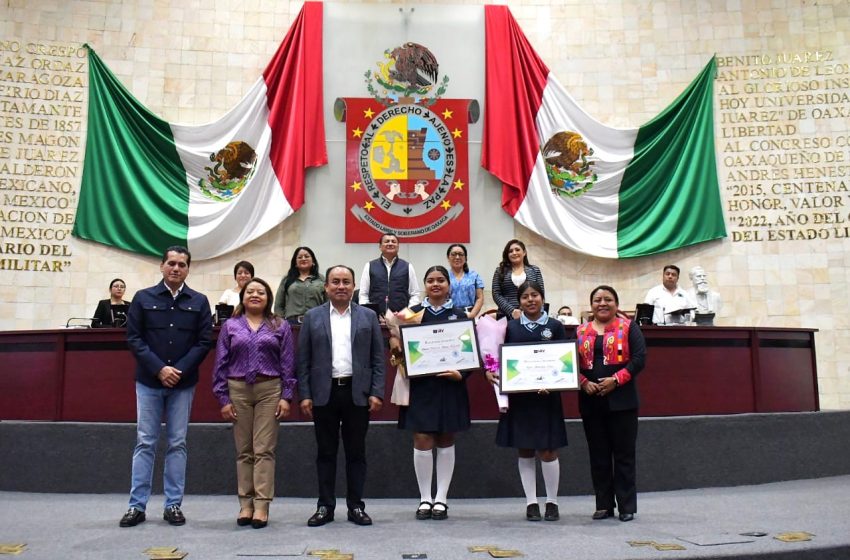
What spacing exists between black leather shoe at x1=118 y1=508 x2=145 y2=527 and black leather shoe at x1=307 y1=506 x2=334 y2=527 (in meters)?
1.09

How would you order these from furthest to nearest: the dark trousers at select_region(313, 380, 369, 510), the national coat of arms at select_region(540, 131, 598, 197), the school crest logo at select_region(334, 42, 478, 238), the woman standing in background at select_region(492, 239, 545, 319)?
the national coat of arms at select_region(540, 131, 598, 197), the school crest logo at select_region(334, 42, 478, 238), the woman standing in background at select_region(492, 239, 545, 319), the dark trousers at select_region(313, 380, 369, 510)

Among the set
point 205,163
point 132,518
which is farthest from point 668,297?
point 205,163

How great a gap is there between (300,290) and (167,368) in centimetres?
232

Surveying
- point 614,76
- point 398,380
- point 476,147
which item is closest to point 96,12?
point 476,147

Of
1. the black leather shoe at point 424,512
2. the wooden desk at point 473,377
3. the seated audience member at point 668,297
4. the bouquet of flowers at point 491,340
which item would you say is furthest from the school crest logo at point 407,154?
the black leather shoe at point 424,512

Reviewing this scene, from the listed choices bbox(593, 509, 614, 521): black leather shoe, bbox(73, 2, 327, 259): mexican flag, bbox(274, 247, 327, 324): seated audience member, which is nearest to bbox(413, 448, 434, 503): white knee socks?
bbox(593, 509, 614, 521): black leather shoe

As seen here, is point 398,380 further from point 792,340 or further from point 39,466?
point 792,340

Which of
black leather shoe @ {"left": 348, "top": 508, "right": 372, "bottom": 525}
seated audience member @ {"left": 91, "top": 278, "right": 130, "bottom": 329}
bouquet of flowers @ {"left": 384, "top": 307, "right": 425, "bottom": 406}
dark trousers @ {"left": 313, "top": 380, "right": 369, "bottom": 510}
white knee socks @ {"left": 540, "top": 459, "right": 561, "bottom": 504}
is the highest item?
seated audience member @ {"left": 91, "top": 278, "right": 130, "bottom": 329}

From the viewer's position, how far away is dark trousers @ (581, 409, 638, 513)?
496cm

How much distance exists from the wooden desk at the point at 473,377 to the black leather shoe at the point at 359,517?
5.46 feet

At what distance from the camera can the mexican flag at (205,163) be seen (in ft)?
33.9

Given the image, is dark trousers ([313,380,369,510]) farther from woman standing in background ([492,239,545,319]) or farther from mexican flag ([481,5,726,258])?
mexican flag ([481,5,726,258])

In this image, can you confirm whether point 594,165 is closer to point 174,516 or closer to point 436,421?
point 436,421

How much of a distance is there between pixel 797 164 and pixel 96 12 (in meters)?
10.8
